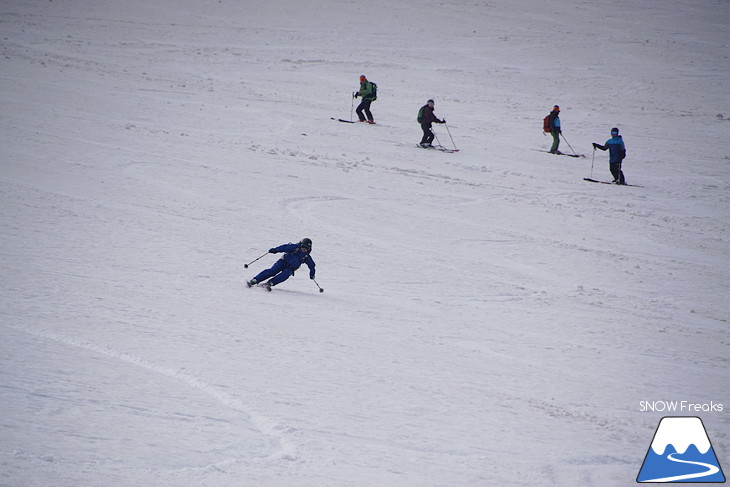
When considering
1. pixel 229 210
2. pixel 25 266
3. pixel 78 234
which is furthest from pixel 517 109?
pixel 25 266

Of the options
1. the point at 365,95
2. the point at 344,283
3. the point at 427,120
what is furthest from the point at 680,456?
Result: the point at 365,95

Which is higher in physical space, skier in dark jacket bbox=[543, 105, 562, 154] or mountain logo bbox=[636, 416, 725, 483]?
skier in dark jacket bbox=[543, 105, 562, 154]

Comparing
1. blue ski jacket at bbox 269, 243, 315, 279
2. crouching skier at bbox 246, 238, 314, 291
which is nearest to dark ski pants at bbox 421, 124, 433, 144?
crouching skier at bbox 246, 238, 314, 291

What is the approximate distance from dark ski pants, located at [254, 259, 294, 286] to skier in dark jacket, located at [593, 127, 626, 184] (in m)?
10.3

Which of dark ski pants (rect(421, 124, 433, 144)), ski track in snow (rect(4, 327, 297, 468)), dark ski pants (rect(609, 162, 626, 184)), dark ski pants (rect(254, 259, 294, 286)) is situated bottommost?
ski track in snow (rect(4, 327, 297, 468))

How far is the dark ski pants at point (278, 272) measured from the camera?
33.5 feet

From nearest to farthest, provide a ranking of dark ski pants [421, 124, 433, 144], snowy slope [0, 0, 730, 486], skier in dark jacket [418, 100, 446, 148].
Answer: snowy slope [0, 0, 730, 486], skier in dark jacket [418, 100, 446, 148], dark ski pants [421, 124, 433, 144]

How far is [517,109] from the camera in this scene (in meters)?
26.4

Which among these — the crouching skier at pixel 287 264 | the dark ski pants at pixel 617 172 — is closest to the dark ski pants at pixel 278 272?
the crouching skier at pixel 287 264

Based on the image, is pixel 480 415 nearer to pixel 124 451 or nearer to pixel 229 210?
pixel 124 451

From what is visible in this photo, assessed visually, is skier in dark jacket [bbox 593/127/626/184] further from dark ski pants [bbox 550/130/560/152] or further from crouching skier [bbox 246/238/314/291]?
crouching skier [bbox 246/238/314/291]

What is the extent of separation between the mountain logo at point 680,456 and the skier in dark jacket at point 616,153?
1154 centimetres

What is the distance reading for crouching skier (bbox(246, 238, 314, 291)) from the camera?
10.1 m

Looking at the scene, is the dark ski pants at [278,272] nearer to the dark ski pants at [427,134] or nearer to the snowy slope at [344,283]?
the snowy slope at [344,283]
